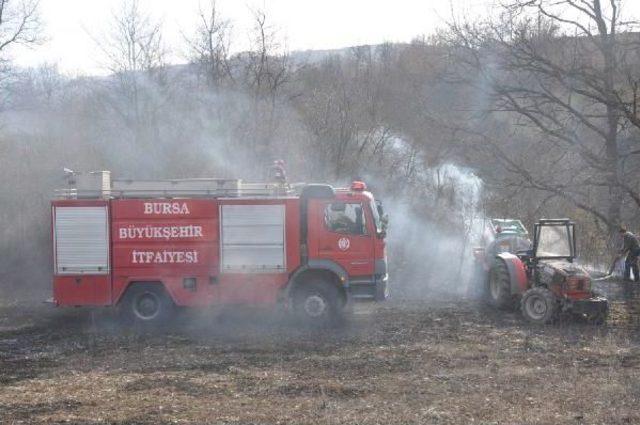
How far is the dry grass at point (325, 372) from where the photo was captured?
304 inches

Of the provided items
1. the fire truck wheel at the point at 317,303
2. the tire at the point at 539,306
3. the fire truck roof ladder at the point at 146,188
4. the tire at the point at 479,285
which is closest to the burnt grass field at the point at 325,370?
the tire at the point at 539,306

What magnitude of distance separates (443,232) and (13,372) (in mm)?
16902

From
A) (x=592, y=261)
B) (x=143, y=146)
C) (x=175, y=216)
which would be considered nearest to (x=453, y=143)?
(x=592, y=261)

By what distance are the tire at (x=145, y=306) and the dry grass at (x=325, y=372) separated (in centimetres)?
44

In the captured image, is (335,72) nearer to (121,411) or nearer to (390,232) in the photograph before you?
(390,232)

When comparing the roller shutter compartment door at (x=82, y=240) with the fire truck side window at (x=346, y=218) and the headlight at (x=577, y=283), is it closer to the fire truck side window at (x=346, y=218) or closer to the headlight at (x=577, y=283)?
the fire truck side window at (x=346, y=218)

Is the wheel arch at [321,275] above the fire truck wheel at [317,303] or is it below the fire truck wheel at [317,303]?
above

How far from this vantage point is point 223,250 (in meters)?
13.7

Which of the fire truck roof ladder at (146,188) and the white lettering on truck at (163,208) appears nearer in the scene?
the white lettering on truck at (163,208)

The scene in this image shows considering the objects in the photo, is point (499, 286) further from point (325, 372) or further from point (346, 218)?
point (325, 372)

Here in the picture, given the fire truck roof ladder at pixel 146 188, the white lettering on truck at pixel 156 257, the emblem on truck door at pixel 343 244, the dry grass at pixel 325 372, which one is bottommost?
the dry grass at pixel 325 372

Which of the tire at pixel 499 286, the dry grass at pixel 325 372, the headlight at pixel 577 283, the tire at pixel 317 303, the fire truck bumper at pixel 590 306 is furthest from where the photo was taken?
the tire at pixel 499 286

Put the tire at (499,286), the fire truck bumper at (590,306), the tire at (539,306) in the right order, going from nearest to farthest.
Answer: the fire truck bumper at (590,306) → the tire at (539,306) → the tire at (499,286)

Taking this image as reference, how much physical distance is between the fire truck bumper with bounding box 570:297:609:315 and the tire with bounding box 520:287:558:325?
15.1 inches
